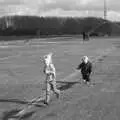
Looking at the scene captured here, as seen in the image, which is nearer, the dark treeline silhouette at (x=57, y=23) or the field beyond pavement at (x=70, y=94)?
the field beyond pavement at (x=70, y=94)

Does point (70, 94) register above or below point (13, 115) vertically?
below

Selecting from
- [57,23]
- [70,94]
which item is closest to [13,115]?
[70,94]

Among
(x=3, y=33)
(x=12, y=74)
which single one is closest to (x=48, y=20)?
(x=3, y=33)

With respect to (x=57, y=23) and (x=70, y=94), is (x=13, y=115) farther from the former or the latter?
(x=57, y=23)

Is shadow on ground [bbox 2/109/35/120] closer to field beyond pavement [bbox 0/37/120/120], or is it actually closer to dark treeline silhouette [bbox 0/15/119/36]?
field beyond pavement [bbox 0/37/120/120]

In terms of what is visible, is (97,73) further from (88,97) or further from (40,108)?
(40,108)

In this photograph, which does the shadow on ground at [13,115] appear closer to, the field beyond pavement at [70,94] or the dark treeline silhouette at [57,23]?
the field beyond pavement at [70,94]

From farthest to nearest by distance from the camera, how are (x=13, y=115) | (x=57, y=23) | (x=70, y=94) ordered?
(x=57, y=23), (x=70, y=94), (x=13, y=115)

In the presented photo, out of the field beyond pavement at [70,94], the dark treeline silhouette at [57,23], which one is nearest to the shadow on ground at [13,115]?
the field beyond pavement at [70,94]

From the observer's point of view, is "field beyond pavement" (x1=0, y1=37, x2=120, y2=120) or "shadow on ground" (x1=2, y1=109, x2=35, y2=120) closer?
"shadow on ground" (x1=2, y1=109, x2=35, y2=120)

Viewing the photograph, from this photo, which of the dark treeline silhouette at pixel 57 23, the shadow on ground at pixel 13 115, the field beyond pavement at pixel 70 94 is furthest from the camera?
the dark treeline silhouette at pixel 57 23

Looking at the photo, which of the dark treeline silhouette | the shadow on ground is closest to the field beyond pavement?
the shadow on ground

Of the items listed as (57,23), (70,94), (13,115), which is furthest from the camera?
(57,23)

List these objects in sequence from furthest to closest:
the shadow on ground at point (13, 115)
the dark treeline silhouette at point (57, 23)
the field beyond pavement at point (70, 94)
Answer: the dark treeline silhouette at point (57, 23), the field beyond pavement at point (70, 94), the shadow on ground at point (13, 115)
